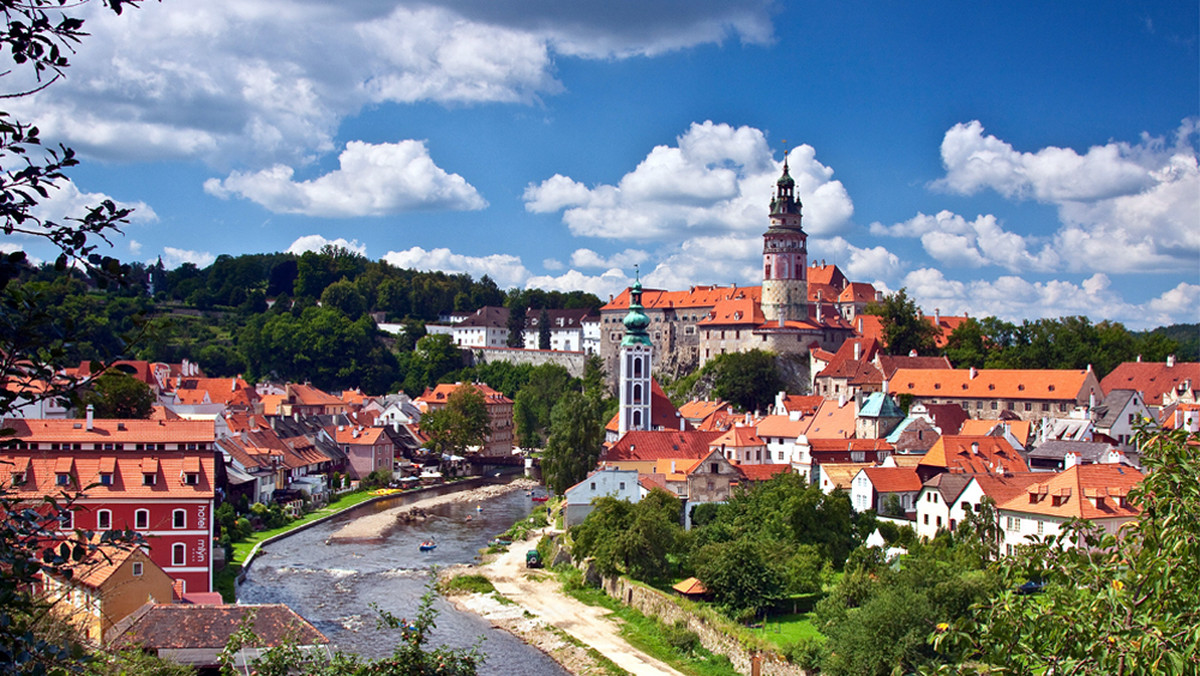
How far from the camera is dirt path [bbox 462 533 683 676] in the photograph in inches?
949

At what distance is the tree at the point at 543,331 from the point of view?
330 ft

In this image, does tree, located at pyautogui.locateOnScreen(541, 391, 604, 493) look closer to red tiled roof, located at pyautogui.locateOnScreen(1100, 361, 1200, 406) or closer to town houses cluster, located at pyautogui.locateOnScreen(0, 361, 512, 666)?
town houses cluster, located at pyautogui.locateOnScreen(0, 361, 512, 666)

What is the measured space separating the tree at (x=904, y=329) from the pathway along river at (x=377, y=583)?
2861cm

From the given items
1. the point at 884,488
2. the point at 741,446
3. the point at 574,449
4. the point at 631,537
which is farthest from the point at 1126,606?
the point at 574,449

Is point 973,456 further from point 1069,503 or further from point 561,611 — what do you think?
point 561,611

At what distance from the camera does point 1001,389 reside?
51.1 m

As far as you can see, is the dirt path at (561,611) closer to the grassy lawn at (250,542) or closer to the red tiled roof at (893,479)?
the grassy lawn at (250,542)

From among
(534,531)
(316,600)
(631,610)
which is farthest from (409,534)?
(631,610)

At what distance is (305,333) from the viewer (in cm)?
8362

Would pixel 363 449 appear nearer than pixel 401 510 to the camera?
No

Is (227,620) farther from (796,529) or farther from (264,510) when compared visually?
(264,510)

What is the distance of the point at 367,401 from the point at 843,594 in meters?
55.2

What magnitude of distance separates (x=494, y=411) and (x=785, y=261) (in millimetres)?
23066

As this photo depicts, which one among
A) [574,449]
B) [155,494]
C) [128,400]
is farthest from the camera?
[574,449]
